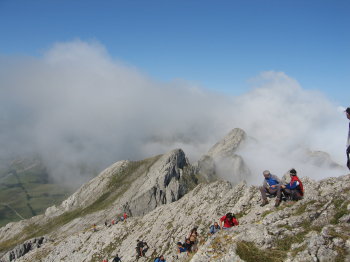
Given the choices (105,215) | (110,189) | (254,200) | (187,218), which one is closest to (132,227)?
(187,218)

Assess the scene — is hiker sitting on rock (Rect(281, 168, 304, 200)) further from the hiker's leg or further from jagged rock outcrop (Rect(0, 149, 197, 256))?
jagged rock outcrop (Rect(0, 149, 197, 256))

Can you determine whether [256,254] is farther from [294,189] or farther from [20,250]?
[20,250]

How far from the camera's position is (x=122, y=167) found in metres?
158

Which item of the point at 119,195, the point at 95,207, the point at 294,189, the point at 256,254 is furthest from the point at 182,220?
the point at 95,207

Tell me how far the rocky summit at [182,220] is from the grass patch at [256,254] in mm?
63

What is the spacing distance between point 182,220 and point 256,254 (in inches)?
1883

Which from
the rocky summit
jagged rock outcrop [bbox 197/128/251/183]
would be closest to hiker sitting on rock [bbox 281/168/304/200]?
the rocky summit

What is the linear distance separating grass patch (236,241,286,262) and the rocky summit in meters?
0.06

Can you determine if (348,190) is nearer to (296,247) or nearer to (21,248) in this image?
(296,247)

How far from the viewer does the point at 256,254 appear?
680 inches

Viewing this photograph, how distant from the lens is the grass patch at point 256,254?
54.7 feet

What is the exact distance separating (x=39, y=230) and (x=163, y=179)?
71.7m

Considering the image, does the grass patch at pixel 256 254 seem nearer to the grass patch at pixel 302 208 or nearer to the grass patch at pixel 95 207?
the grass patch at pixel 302 208

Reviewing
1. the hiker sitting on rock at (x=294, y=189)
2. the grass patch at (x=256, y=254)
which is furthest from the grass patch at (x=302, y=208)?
the grass patch at (x=256, y=254)
